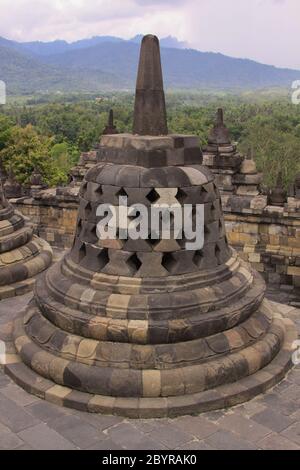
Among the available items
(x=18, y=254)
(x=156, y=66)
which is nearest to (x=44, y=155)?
(x=18, y=254)

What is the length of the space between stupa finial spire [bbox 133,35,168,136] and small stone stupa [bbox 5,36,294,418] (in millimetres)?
13

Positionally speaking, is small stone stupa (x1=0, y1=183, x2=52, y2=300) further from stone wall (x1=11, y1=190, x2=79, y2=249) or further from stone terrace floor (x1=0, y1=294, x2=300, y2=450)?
stone wall (x1=11, y1=190, x2=79, y2=249)

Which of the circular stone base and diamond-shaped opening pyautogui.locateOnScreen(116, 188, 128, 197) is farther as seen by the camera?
diamond-shaped opening pyautogui.locateOnScreen(116, 188, 128, 197)

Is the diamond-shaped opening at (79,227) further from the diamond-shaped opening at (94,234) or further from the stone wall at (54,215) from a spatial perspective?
the stone wall at (54,215)

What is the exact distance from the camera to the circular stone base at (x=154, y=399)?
523 cm

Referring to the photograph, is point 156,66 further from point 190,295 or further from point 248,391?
point 248,391

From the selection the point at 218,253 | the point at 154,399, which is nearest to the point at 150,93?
the point at 218,253

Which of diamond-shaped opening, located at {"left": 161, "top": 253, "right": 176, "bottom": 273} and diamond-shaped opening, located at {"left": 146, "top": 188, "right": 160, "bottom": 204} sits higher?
diamond-shaped opening, located at {"left": 146, "top": 188, "right": 160, "bottom": 204}

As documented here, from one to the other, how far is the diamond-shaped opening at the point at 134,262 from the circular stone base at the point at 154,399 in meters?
1.54

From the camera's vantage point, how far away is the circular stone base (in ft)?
17.2

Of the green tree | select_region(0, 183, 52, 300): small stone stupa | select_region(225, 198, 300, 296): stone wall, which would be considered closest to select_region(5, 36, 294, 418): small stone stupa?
select_region(0, 183, 52, 300): small stone stupa

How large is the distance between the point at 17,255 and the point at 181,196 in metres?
4.41

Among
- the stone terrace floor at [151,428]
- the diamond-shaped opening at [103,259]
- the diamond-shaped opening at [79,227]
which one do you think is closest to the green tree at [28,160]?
the diamond-shaped opening at [79,227]

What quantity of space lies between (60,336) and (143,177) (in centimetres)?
216
